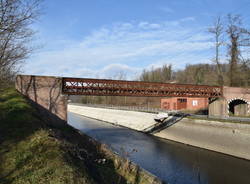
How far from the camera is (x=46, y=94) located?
24.3 m

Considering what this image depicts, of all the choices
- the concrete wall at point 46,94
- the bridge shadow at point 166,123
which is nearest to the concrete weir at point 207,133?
the bridge shadow at point 166,123

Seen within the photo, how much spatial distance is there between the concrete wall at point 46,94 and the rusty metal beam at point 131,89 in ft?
4.26

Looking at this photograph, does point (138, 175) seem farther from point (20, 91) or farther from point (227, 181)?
point (20, 91)

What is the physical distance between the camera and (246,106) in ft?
118

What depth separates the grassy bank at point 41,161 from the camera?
21.7ft

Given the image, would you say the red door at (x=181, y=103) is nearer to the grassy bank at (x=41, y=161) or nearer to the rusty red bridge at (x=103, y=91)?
the rusty red bridge at (x=103, y=91)

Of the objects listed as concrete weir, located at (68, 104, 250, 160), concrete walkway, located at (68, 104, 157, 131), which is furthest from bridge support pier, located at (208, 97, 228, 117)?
concrete walkway, located at (68, 104, 157, 131)

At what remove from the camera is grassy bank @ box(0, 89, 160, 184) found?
660cm

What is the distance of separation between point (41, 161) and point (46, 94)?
17934 millimetres

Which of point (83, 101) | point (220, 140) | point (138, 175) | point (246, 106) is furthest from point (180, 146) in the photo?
point (83, 101)

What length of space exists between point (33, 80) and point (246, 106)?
3294 centimetres

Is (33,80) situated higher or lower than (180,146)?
higher

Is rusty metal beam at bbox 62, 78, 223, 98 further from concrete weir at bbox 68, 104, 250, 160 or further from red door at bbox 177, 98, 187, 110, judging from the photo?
red door at bbox 177, 98, 187, 110

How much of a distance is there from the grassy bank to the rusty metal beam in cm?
1487
